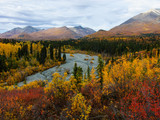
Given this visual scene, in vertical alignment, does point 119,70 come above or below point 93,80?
above

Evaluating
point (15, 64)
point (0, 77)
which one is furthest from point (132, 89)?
point (15, 64)

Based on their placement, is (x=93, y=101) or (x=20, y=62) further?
(x=20, y=62)

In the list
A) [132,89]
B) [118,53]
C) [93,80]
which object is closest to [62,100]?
[93,80]

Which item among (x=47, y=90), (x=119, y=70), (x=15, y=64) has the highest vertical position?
(x=119, y=70)

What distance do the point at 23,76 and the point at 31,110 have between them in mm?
31305

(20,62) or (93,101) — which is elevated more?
(93,101)

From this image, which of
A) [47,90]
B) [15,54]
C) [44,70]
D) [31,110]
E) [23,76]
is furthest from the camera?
[15,54]

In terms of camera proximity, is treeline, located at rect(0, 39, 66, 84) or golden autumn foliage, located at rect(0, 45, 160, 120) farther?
treeline, located at rect(0, 39, 66, 84)

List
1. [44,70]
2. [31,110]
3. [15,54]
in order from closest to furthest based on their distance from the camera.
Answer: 1. [31,110]
2. [44,70]
3. [15,54]

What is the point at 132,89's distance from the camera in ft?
25.7

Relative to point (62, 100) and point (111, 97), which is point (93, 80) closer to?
point (111, 97)

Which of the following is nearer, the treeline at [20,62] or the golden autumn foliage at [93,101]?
the golden autumn foliage at [93,101]

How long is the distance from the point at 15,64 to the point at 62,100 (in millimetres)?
46091

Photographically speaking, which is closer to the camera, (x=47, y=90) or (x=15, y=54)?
(x=47, y=90)
